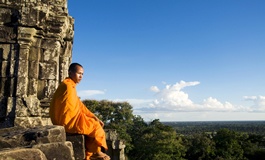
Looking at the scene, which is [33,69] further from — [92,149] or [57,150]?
[57,150]

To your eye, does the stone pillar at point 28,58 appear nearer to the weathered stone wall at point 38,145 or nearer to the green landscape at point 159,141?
the weathered stone wall at point 38,145

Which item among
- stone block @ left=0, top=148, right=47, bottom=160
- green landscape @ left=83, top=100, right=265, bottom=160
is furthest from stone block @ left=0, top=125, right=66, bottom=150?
green landscape @ left=83, top=100, right=265, bottom=160

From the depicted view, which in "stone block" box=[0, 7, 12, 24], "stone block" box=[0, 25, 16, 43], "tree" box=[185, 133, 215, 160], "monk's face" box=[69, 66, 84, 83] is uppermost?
"stone block" box=[0, 7, 12, 24]

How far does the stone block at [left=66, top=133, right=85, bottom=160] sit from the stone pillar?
1766mm

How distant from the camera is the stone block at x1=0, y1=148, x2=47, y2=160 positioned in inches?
86.1

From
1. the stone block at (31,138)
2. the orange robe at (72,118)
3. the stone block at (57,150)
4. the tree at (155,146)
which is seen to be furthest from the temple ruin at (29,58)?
the tree at (155,146)

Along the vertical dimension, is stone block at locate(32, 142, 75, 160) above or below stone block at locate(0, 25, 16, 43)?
below

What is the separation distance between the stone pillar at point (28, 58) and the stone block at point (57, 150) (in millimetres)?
2516

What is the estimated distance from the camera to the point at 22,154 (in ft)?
7.47

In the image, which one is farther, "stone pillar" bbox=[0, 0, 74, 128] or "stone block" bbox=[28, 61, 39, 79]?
"stone block" bbox=[28, 61, 39, 79]

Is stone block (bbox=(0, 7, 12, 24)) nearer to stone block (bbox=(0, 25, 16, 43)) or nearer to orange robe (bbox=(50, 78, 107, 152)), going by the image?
stone block (bbox=(0, 25, 16, 43))

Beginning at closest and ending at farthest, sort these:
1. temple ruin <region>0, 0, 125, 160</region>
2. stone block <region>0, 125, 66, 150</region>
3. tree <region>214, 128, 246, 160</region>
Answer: stone block <region>0, 125, 66, 150</region> < temple ruin <region>0, 0, 125, 160</region> < tree <region>214, 128, 246, 160</region>

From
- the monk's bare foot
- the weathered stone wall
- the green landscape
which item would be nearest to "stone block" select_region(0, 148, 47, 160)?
the weathered stone wall

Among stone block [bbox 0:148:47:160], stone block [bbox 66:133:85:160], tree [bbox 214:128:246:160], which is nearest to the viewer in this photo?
stone block [bbox 0:148:47:160]
